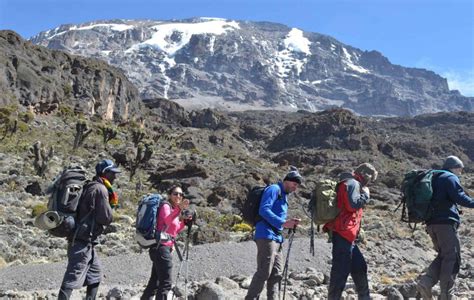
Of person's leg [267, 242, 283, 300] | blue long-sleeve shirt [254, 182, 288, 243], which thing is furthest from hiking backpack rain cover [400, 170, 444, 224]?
person's leg [267, 242, 283, 300]

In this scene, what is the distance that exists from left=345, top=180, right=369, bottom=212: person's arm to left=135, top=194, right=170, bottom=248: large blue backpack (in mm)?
2026

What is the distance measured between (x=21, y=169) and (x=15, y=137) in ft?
45.0

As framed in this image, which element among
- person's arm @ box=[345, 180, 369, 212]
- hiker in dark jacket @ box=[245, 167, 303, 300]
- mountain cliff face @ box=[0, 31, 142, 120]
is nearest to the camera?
person's arm @ box=[345, 180, 369, 212]

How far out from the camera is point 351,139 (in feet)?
286

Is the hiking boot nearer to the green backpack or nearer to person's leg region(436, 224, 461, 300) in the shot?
person's leg region(436, 224, 461, 300)

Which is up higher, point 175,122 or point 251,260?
point 175,122

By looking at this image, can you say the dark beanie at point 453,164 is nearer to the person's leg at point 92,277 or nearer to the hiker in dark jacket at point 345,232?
the hiker in dark jacket at point 345,232

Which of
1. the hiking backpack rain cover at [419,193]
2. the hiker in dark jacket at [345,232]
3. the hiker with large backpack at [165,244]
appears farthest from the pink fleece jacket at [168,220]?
the hiking backpack rain cover at [419,193]

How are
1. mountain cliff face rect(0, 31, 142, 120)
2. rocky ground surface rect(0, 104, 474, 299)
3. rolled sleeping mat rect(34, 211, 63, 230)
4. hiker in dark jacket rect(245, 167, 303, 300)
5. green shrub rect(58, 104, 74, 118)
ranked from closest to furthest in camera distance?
1. rolled sleeping mat rect(34, 211, 63, 230)
2. hiker in dark jacket rect(245, 167, 303, 300)
3. rocky ground surface rect(0, 104, 474, 299)
4. mountain cliff face rect(0, 31, 142, 120)
5. green shrub rect(58, 104, 74, 118)

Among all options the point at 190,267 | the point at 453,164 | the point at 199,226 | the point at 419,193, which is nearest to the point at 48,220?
the point at 419,193

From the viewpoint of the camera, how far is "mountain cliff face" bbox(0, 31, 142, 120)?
2074 inches

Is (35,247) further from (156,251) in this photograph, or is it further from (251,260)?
(156,251)

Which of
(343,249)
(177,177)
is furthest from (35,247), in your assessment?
(177,177)

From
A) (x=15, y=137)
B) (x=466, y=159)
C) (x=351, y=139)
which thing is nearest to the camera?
(x=15, y=137)
